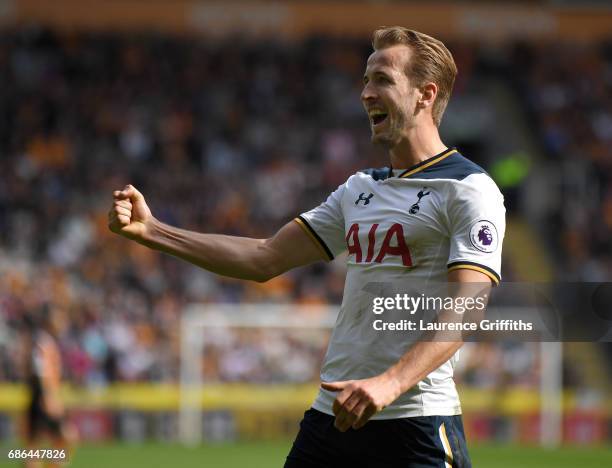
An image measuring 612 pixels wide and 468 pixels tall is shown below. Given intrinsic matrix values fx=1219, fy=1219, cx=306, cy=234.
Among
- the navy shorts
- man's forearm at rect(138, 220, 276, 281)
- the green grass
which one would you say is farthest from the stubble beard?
the green grass

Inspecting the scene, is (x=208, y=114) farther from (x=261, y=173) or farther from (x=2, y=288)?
(x=2, y=288)

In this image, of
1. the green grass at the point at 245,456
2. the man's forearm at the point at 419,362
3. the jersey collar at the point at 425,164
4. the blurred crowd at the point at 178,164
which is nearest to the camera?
the man's forearm at the point at 419,362

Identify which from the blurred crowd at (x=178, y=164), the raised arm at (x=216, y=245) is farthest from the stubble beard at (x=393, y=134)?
the blurred crowd at (x=178, y=164)

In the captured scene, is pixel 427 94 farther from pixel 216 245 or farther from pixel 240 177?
pixel 240 177

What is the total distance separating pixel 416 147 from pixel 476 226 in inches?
18.6

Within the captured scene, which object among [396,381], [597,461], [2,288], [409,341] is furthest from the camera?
[2,288]

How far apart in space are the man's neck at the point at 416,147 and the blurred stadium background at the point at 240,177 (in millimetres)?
8963

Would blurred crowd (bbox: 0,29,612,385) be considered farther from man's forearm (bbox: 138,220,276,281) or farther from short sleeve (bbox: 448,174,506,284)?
short sleeve (bbox: 448,174,506,284)

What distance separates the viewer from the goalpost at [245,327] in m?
16.8

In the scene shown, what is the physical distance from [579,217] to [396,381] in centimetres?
1712

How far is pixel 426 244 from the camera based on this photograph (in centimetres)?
398

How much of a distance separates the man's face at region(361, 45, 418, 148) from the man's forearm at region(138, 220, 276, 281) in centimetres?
67

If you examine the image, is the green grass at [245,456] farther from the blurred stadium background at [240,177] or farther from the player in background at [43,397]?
the player in background at [43,397]

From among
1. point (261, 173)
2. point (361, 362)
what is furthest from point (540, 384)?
point (361, 362)
